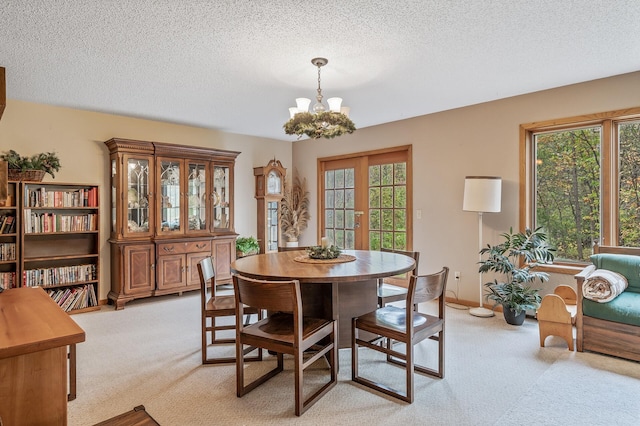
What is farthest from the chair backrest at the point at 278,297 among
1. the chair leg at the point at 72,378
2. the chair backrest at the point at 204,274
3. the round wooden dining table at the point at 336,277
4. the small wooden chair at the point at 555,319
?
the small wooden chair at the point at 555,319

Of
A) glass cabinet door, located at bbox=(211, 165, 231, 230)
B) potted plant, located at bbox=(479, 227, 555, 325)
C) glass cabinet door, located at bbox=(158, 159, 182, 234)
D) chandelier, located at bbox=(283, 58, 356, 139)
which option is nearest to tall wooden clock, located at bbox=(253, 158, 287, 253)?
glass cabinet door, located at bbox=(211, 165, 231, 230)

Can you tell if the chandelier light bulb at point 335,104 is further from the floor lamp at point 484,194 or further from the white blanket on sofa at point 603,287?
the white blanket on sofa at point 603,287

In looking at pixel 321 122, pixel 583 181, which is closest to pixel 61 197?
pixel 321 122

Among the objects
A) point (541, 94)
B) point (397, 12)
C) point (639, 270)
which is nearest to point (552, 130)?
point (541, 94)

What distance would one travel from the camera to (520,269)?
12.1 feet

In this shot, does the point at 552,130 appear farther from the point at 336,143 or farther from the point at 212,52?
the point at 212,52

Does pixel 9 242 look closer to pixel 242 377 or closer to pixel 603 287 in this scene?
pixel 242 377

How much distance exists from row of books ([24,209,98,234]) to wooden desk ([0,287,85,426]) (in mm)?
3095

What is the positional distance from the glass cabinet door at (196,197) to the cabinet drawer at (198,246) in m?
0.20

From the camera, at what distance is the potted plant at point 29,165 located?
12.1 feet

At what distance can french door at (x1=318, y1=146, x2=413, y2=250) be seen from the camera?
506 centimetres

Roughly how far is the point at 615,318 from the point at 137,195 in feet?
16.1

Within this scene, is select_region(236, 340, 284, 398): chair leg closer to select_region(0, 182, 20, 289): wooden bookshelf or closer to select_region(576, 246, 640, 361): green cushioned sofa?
select_region(576, 246, 640, 361): green cushioned sofa

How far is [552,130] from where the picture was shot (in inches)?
151
